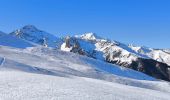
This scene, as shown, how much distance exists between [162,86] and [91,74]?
40.9ft

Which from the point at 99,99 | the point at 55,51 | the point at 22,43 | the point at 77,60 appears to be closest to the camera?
the point at 99,99

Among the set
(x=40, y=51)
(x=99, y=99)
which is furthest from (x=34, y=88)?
(x=40, y=51)

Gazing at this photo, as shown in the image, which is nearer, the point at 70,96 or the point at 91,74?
the point at 70,96

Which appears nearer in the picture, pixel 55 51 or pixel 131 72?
pixel 131 72

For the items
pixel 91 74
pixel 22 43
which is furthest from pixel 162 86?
pixel 22 43

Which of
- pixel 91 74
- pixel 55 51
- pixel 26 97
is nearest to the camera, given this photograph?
pixel 26 97

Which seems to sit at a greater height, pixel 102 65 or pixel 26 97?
pixel 102 65

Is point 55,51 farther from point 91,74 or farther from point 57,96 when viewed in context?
point 57,96

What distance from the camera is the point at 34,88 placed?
24328mm

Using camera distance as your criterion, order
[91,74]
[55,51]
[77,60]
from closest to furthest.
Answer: [91,74] < [77,60] < [55,51]

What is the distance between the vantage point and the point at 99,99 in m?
22.9

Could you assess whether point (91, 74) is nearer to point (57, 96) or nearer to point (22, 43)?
point (22, 43)

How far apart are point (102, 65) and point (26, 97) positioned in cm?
6777

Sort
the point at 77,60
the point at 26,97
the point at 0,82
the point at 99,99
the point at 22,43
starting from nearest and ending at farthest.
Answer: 1. the point at 26,97
2. the point at 99,99
3. the point at 0,82
4. the point at 77,60
5. the point at 22,43
